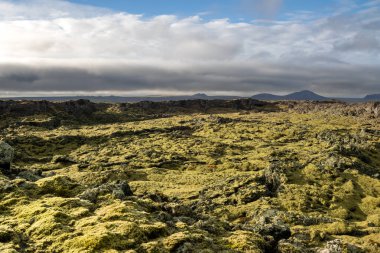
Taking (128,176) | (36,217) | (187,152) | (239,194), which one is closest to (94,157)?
(187,152)

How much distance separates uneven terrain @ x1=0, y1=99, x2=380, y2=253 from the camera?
2398 centimetres

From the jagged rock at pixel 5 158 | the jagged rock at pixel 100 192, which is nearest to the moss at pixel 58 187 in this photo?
the jagged rock at pixel 100 192

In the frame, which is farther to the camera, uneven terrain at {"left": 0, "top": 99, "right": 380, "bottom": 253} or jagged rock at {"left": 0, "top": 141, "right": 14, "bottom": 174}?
jagged rock at {"left": 0, "top": 141, "right": 14, "bottom": 174}

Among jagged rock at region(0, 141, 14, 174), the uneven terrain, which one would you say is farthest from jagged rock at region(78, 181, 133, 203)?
jagged rock at region(0, 141, 14, 174)

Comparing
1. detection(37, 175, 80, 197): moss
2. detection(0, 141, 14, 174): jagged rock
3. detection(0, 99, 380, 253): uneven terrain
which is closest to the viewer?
detection(0, 99, 380, 253): uneven terrain

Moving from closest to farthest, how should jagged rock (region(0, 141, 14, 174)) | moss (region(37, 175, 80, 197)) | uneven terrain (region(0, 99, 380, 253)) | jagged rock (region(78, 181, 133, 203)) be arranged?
uneven terrain (region(0, 99, 380, 253))
jagged rock (region(78, 181, 133, 203))
moss (region(37, 175, 80, 197))
jagged rock (region(0, 141, 14, 174))

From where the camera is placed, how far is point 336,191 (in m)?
74.2

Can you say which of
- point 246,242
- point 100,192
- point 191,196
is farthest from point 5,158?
point 191,196

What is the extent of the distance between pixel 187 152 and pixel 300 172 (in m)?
66.8

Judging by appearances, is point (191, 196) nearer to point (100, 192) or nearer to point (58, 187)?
point (58, 187)

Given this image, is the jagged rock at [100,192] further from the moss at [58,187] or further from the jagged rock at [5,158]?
the jagged rock at [5,158]

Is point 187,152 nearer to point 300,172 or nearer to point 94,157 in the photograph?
point 94,157

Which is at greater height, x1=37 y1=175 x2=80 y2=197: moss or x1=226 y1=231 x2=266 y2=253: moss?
x1=37 y1=175 x2=80 y2=197: moss

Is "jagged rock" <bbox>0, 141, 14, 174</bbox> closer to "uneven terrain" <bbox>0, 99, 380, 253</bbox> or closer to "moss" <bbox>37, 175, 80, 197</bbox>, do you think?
"uneven terrain" <bbox>0, 99, 380, 253</bbox>
